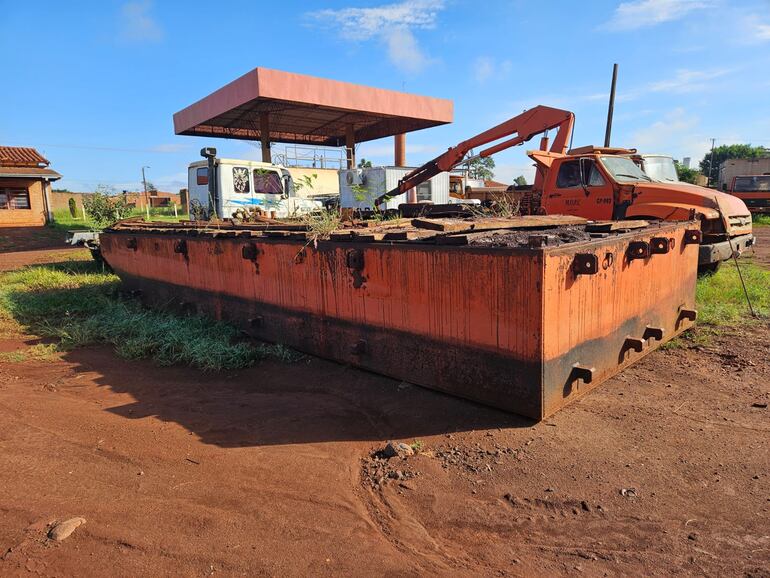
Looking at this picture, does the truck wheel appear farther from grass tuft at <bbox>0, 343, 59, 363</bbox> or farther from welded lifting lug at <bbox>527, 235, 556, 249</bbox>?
grass tuft at <bbox>0, 343, 59, 363</bbox>

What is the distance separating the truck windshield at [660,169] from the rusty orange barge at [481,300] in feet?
14.7

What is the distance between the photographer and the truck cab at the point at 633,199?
7.18 meters

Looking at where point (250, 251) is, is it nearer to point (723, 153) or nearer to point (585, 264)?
point (585, 264)

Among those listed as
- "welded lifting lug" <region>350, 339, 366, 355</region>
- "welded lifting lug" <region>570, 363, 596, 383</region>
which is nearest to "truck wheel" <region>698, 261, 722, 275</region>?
"welded lifting lug" <region>570, 363, 596, 383</region>

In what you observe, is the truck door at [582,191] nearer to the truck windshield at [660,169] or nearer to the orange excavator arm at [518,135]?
the truck windshield at [660,169]

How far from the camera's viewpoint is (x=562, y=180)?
27.8ft

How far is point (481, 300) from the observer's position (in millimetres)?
3141

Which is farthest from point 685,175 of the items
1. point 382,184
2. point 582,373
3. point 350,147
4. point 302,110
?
point 582,373

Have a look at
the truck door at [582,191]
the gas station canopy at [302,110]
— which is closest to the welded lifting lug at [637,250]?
the truck door at [582,191]

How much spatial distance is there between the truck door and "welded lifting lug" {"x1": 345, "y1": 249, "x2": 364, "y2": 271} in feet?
17.9

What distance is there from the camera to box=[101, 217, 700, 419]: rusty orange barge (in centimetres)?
299

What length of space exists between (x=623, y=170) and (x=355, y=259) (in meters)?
6.08

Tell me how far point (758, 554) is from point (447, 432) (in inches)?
60.7

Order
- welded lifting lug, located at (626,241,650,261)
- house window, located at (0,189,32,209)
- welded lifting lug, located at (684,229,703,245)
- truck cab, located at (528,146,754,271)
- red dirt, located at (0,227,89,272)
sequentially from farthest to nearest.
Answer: house window, located at (0,189,32,209) → red dirt, located at (0,227,89,272) → truck cab, located at (528,146,754,271) → welded lifting lug, located at (684,229,703,245) → welded lifting lug, located at (626,241,650,261)
